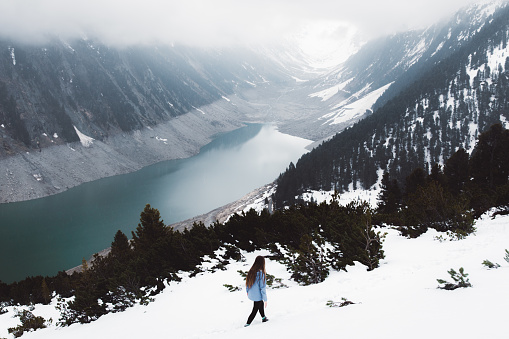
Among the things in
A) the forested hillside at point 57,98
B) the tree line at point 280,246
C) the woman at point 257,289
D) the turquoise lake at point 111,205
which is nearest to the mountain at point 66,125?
Answer: the forested hillside at point 57,98

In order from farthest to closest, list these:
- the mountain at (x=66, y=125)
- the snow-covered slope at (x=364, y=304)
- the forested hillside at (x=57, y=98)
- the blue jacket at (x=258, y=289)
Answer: the forested hillside at (x=57, y=98)
the mountain at (x=66, y=125)
the blue jacket at (x=258, y=289)
the snow-covered slope at (x=364, y=304)

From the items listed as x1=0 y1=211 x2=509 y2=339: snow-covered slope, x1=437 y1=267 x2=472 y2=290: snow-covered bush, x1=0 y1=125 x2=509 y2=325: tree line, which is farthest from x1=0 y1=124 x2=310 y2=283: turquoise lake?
x1=437 y1=267 x2=472 y2=290: snow-covered bush

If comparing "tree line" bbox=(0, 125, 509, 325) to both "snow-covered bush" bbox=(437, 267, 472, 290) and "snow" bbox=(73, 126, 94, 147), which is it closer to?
"snow-covered bush" bbox=(437, 267, 472, 290)

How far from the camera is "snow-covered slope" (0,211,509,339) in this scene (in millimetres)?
6363

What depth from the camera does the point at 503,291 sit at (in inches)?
275

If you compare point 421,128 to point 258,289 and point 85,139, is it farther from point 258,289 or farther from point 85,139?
point 85,139

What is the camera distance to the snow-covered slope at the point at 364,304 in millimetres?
6363

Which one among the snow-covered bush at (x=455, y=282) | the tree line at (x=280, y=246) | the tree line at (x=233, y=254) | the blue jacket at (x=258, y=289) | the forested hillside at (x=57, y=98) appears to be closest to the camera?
the snow-covered bush at (x=455, y=282)

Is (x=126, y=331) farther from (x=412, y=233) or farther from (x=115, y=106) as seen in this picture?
(x=115, y=106)

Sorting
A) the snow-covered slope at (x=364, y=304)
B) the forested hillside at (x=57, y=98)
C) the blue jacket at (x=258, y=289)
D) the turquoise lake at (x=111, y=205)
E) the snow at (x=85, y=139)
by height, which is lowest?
the snow-covered slope at (x=364, y=304)

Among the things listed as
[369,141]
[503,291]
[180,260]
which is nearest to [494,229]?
[503,291]

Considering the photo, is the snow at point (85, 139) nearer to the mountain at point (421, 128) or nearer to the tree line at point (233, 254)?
the mountain at point (421, 128)

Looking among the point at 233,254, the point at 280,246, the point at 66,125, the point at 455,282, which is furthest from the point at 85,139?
the point at 455,282

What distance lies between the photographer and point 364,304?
27.8 feet
